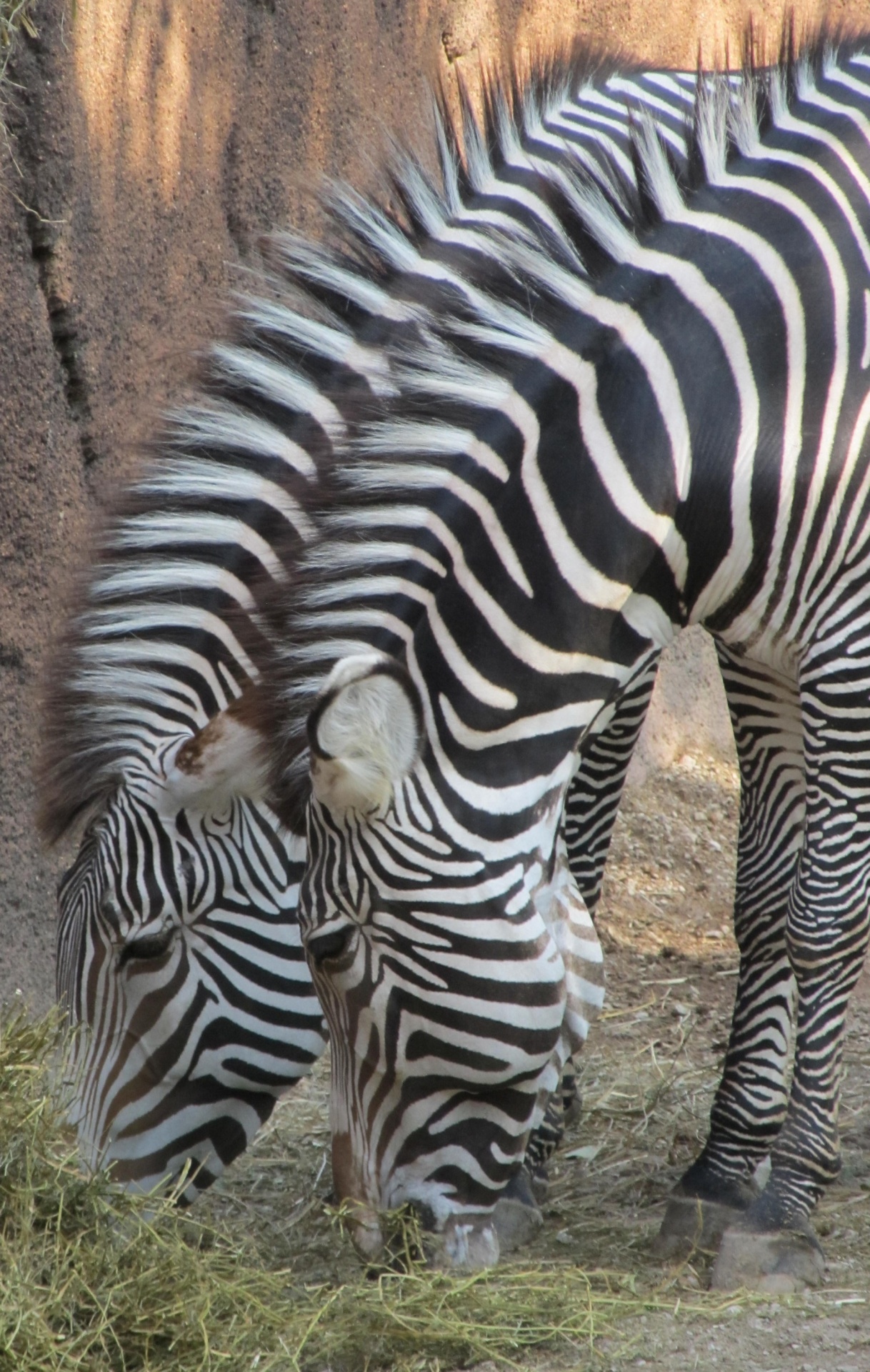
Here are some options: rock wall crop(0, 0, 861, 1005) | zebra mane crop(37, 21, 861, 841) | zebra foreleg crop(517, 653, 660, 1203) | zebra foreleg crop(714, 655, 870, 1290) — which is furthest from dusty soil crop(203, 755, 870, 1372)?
zebra mane crop(37, 21, 861, 841)

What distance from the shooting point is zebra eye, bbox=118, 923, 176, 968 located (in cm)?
326

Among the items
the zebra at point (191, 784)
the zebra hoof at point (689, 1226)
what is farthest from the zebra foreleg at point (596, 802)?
the zebra at point (191, 784)

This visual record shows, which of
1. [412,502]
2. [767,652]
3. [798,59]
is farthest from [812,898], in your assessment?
[798,59]

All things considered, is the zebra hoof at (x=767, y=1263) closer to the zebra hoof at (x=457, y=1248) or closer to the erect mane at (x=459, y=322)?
the zebra hoof at (x=457, y=1248)

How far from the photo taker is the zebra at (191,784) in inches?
130

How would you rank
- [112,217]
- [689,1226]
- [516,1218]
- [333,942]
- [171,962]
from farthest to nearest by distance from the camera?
[112,217] < [516,1218] < [689,1226] < [171,962] < [333,942]

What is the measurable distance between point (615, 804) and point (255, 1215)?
1584mm

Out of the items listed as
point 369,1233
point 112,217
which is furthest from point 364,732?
point 112,217

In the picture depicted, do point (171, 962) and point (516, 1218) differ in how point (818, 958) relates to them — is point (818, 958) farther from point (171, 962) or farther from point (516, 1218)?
point (171, 962)

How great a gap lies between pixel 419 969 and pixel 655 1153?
1.84 m

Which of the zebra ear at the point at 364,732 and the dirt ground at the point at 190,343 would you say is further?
the dirt ground at the point at 190,343

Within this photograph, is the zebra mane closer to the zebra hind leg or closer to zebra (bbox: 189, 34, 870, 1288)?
zebra (bbox: 189, 34, 870, 1288)

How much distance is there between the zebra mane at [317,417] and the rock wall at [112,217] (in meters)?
0.31

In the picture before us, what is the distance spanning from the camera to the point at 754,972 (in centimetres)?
386
